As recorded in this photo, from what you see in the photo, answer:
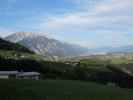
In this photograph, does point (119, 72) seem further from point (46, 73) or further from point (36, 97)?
point (36, 97)

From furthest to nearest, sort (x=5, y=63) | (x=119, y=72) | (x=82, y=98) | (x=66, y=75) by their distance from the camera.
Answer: (x=5, y=63) < (x=66, y=75) < (x=119, y=72) < (x=82, y=98)

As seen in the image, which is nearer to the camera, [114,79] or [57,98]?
[57,98]

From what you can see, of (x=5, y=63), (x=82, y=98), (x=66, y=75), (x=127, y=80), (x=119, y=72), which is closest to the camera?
(x=82, y=98)

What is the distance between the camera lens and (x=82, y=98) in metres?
22.7

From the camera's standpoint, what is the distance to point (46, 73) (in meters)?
74.9

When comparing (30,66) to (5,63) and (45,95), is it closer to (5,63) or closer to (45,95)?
(5,63)

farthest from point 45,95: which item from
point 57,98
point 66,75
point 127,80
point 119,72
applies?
point 66,75

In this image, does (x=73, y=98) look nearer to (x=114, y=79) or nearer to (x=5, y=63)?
(x=114, y=79)

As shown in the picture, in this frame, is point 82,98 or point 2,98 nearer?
point 2,98

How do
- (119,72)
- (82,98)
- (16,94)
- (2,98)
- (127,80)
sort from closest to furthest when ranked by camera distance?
(2,98)
(16,94)
(82,98)
(127,80)
(119,72)

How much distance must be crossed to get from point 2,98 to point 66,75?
5340 cm

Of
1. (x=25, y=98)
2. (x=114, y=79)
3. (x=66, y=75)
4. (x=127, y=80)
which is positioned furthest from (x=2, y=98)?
(x=66, y=75)

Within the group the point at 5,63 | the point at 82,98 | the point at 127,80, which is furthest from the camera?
the point at 5,63

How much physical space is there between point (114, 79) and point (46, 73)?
21.5 metres
